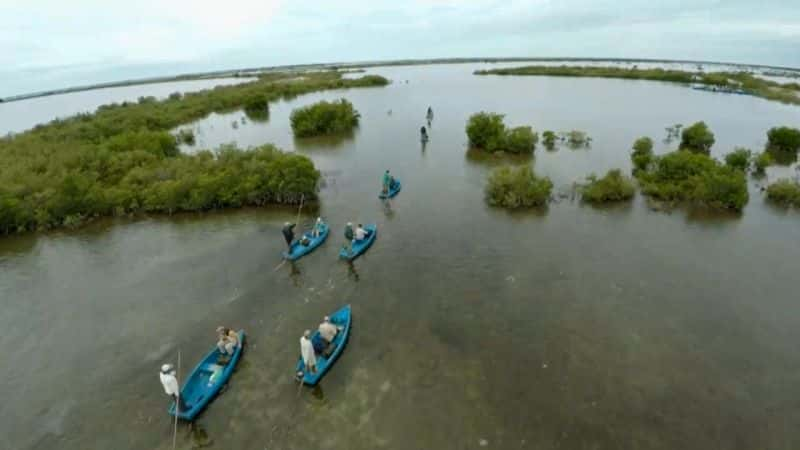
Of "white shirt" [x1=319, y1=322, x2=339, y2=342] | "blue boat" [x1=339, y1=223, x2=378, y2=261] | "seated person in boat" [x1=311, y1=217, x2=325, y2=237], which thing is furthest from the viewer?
"seated person in boat" [x1=311, y1=217, x2=325, y2=237]

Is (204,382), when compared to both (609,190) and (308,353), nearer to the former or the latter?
(308,353)

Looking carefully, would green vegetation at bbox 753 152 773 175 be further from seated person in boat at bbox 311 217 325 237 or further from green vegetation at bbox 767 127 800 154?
seated person in boat at bbox 311 217 325 237

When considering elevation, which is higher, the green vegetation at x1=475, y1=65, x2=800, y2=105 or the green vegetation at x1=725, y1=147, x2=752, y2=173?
the green vegetation at x1=475, y1=65, x2=800, y2=105

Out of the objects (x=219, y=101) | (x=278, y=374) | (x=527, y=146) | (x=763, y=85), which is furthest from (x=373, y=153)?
(x=763, y=85)

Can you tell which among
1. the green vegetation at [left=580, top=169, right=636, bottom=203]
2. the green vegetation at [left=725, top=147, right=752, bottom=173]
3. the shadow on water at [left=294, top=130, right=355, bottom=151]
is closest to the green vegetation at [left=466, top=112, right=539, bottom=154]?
the green vegetation at [left=580, top=169, right=636, bottom=203]

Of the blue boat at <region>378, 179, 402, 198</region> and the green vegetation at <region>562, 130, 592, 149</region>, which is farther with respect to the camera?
the green vegetation at <region>562, 130, 592, 149</region>

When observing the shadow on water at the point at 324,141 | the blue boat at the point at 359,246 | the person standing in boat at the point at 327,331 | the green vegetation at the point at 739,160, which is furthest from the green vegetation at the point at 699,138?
the person standing in boat at the point at 327,331
